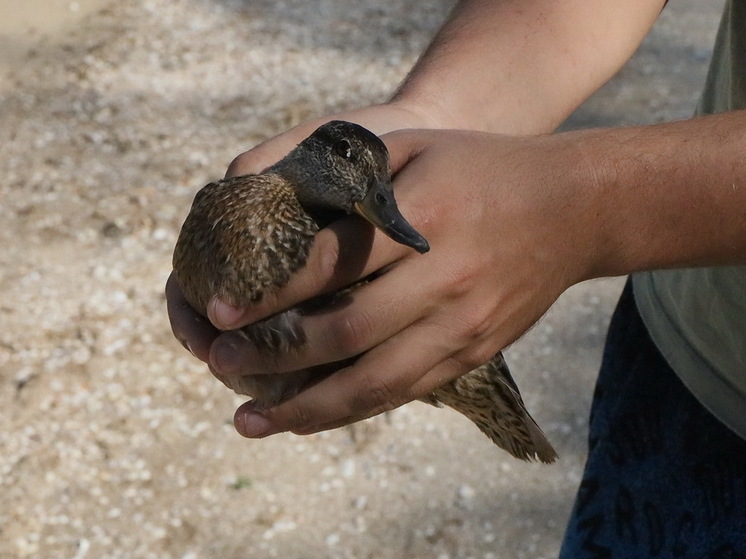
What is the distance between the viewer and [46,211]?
199 inches

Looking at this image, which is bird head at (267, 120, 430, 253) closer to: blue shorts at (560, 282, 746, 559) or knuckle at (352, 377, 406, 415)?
knuckle at (352, 377, 406, 415)

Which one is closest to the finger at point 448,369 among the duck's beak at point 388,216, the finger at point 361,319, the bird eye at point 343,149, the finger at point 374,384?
the finger at point 374,384

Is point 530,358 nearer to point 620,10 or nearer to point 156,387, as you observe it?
point 156,387

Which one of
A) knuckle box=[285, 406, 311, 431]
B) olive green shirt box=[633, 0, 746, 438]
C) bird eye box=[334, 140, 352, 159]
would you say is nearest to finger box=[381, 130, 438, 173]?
bird eye box=[334, 140, 352, 159]

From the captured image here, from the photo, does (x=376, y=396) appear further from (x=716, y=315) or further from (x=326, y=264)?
(x=716, y=315)

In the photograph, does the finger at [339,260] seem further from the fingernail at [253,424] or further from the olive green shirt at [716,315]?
the olive green shirt at [716,315]

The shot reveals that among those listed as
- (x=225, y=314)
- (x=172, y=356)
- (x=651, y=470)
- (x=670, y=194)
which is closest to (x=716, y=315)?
(x=651, y=470)

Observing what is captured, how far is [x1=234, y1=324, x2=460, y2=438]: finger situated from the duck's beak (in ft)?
0.56

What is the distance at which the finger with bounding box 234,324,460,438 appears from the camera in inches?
65.4

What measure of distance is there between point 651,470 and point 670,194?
0.89m

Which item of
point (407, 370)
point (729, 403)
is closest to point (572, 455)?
point (729, 403)

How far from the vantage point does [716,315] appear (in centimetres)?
205

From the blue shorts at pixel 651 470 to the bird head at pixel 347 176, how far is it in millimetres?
825

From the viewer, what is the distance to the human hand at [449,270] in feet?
5.28
